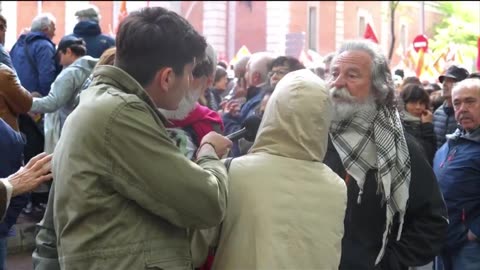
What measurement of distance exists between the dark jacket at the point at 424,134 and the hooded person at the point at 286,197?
15.4ft

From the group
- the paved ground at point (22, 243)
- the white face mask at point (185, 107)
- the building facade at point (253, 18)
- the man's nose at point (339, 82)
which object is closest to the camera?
the white face mask at point (185, 107)

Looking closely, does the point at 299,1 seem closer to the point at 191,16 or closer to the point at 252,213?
the point at 191,16

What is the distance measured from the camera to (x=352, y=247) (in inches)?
153

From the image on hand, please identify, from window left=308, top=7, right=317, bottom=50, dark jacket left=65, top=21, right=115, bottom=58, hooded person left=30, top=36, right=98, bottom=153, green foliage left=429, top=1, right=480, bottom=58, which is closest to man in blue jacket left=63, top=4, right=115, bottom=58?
dark jacket left=65, top=21, right=115, bottom=58

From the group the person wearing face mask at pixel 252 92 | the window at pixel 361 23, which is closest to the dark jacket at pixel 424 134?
the person wearing face mask at pixel 252 92

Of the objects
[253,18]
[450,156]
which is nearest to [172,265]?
[450,156]

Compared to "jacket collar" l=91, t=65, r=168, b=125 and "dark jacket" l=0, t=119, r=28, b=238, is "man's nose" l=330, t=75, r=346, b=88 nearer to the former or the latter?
"jacket collar" l=91, t=65, r=168, b=125

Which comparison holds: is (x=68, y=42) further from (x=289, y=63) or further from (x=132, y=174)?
(x=132, y=174)

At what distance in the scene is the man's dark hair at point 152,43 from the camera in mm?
2799

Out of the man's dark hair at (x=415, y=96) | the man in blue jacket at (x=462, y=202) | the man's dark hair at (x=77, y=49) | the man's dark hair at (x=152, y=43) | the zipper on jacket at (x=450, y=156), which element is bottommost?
the man in blue jacket at (x=462, y=202)

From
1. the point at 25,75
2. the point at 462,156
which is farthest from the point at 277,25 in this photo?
the point at 462,156

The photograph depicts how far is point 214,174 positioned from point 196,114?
1.38 meters

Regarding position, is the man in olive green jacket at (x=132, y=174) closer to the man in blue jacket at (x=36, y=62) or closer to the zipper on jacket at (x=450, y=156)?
the zipper on jacket at (x=450, y=156)

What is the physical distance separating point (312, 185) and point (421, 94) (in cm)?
550
